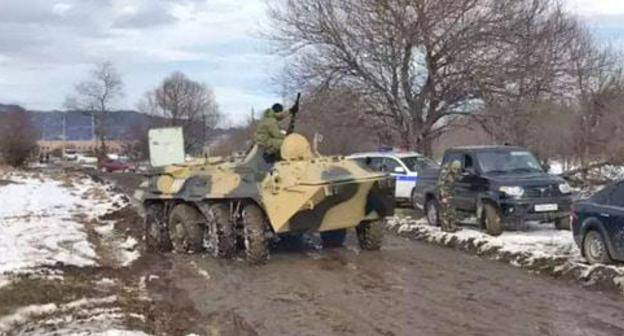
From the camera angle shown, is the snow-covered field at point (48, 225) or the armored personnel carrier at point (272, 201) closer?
the armored personnel carrier at point (272, 201)

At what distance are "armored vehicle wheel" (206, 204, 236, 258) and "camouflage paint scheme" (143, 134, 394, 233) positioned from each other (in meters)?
0.21

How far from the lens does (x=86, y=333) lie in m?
9.38

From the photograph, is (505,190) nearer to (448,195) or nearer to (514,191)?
(514,191)

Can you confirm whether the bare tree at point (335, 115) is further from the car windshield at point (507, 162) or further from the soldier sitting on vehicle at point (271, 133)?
the soldier sitting on vehicle at point (271, 133)

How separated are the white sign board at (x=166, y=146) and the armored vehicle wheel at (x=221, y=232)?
5332 mm

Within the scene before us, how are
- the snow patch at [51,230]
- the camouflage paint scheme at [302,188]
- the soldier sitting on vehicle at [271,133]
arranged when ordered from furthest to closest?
the soldier sitting on vehicle at [271,133]
the snow patch at [51,230]
the camouflage paint scheme at [302,188]

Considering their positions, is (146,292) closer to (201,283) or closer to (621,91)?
(201,283)

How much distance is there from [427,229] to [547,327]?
985 cm

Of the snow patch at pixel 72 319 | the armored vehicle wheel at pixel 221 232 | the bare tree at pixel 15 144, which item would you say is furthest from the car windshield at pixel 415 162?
the bare tree at pixel 15 144

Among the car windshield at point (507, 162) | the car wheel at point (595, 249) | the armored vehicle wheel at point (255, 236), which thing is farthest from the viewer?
the car windshield at point (507, 162)

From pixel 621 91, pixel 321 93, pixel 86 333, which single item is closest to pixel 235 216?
pixel 86 333

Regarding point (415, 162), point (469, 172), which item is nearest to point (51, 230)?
point (415, 162)

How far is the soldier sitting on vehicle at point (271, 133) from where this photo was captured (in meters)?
16.6

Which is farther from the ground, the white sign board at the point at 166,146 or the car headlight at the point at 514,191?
the white sign board at the point at 166,146
